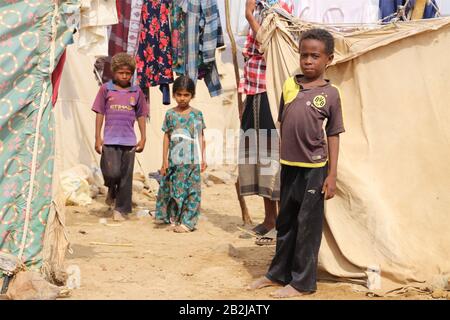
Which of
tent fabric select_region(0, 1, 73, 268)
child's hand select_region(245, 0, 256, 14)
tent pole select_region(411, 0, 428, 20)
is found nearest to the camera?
tent fabric select_region(0, 1, 73, 268)

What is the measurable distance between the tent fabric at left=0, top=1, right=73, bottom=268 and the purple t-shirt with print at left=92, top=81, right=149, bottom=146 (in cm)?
252

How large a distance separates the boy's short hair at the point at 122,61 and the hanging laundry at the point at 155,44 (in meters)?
0.28

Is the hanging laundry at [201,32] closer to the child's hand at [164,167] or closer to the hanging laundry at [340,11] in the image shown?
the child's hand at [164,167]

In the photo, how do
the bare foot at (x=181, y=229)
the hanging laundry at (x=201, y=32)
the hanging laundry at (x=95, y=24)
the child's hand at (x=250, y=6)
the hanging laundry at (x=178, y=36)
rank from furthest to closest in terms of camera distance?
the hanging laundry at (x=178, y=36) → the hanging laundry at (x=201, y=32) → the bare foot at (x=181, y=229) → the child's hand at (x=250, y=6) → the hanging laundry at (x=95, y=24)

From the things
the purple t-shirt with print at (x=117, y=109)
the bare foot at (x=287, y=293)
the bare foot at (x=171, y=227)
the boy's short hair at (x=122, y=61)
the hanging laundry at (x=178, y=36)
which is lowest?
the bare foot at (x=171, y=227)

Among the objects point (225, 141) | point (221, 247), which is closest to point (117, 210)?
point (221, 247)

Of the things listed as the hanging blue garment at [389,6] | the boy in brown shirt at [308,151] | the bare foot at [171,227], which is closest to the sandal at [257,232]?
the bare foot at [171,227]

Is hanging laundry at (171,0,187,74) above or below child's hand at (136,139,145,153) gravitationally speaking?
above

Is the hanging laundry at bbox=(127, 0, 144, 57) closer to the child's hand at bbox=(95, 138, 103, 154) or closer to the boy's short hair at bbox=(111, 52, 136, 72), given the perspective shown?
the boy's short hair at bbox=(111, 52, 136, 72)

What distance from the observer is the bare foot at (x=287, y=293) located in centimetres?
430

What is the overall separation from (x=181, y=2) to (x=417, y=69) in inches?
110

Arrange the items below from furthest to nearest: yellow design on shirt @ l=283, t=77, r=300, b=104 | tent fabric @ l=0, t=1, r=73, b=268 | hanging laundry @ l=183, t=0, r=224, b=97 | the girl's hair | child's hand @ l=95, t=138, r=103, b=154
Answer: child's hand @ l=95, t=138, r=103, b=154, hanging laundry @ l=183, t=0, r=224, b=97, the girl's hair, yellow design on shirt @ l=283, t=77, r=300, b=104, tent fabric @ l=0, t=1, r=73, b=268

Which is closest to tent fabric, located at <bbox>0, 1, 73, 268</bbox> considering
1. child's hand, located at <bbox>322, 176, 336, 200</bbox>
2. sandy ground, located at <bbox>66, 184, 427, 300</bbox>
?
sandy ground, located at <bbox>66, 184, 427, 300</bbox>

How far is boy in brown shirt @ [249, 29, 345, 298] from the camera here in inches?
167
